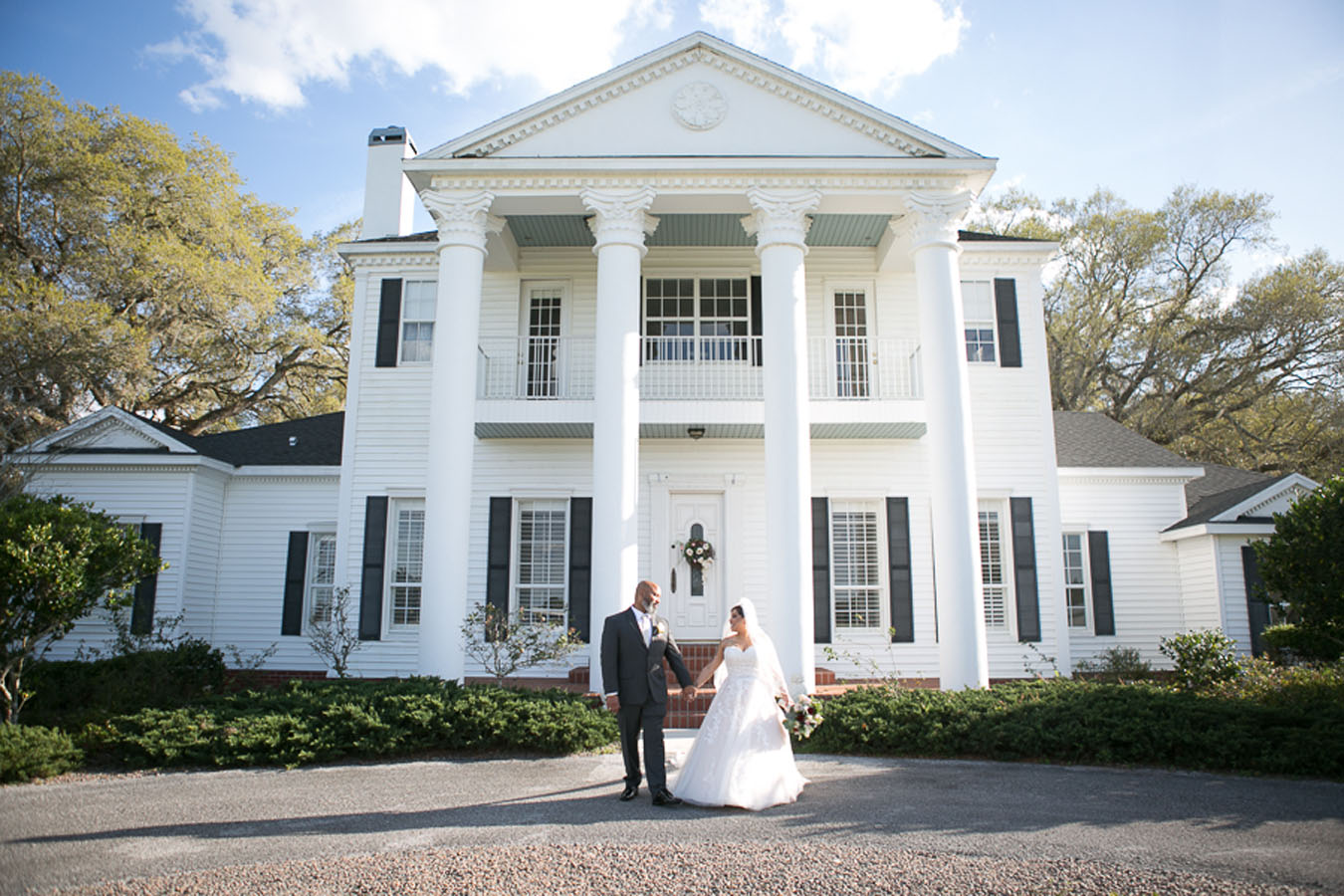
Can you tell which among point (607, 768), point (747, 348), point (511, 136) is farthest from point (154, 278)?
point (607, 768)

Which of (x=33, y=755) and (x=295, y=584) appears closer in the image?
(x=33, y=755)

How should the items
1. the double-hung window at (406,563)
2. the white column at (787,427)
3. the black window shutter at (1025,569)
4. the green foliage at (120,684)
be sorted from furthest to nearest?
the double-hung window at (406,563) < the black window shutter at (1025,569) < the white column at (787,427) < the green foliage at (120,684)

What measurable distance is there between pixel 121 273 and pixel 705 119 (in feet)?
58.7

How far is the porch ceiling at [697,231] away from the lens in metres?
13.9

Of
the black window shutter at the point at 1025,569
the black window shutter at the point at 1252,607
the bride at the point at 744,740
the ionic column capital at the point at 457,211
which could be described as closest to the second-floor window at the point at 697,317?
the ionic column capital at the point at 457,211

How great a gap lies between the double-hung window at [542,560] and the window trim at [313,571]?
3.52m

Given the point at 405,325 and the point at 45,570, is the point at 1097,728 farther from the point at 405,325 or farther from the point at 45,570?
the point at 405,325

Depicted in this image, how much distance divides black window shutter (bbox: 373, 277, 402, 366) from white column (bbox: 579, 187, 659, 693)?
4369mm

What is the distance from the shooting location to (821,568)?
13.9m

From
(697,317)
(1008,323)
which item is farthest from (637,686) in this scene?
(1008,323)

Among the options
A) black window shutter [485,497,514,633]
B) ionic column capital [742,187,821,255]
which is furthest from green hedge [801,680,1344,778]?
ionic column capital [742,187,821,255]

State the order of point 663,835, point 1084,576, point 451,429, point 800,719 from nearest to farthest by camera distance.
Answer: point 663,835 → point 800,719 → point 451,429 → point 1084,576

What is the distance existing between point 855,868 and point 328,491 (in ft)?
42.9

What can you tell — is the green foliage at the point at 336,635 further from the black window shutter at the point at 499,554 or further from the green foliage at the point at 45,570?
the green foliage at the point at 45,570
